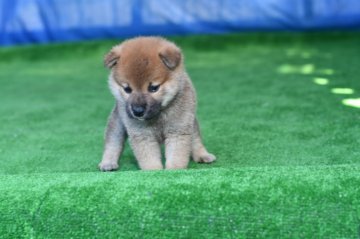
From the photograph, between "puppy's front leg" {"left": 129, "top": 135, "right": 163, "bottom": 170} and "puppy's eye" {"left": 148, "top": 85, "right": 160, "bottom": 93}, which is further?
"puppy's front leg" {"left": 129, "top": 135, "right": 163, "bottom": 170}

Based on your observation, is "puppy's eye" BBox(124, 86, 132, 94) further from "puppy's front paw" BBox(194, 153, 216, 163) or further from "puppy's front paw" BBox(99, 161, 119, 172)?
"puppy's front paw" BBox(194, 153, 216, 163)

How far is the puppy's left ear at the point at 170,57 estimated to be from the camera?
272cm

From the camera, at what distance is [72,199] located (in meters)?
2.18

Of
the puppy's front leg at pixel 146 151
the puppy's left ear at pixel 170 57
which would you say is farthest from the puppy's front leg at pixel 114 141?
the puppy's left ear at pixel 170 57

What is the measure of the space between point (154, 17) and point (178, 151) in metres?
5.25

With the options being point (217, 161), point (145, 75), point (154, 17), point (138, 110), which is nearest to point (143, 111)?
point (138, 110)

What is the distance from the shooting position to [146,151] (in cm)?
286

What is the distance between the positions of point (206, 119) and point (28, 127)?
1.25 m

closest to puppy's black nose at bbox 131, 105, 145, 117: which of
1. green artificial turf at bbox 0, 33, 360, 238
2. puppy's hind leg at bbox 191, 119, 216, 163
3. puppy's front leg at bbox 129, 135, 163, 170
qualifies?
puppy's front leg at bbox 129, 135, 163, 170

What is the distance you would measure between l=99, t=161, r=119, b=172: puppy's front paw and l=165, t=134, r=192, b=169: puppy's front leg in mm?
313

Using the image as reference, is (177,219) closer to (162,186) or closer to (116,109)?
(162,186)

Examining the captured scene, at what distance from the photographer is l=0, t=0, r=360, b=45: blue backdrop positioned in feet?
25.3

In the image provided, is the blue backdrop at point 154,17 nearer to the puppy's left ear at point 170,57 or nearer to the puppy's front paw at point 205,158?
the puppy's front paw at point 205,158

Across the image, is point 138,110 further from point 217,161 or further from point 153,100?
point 217,161
